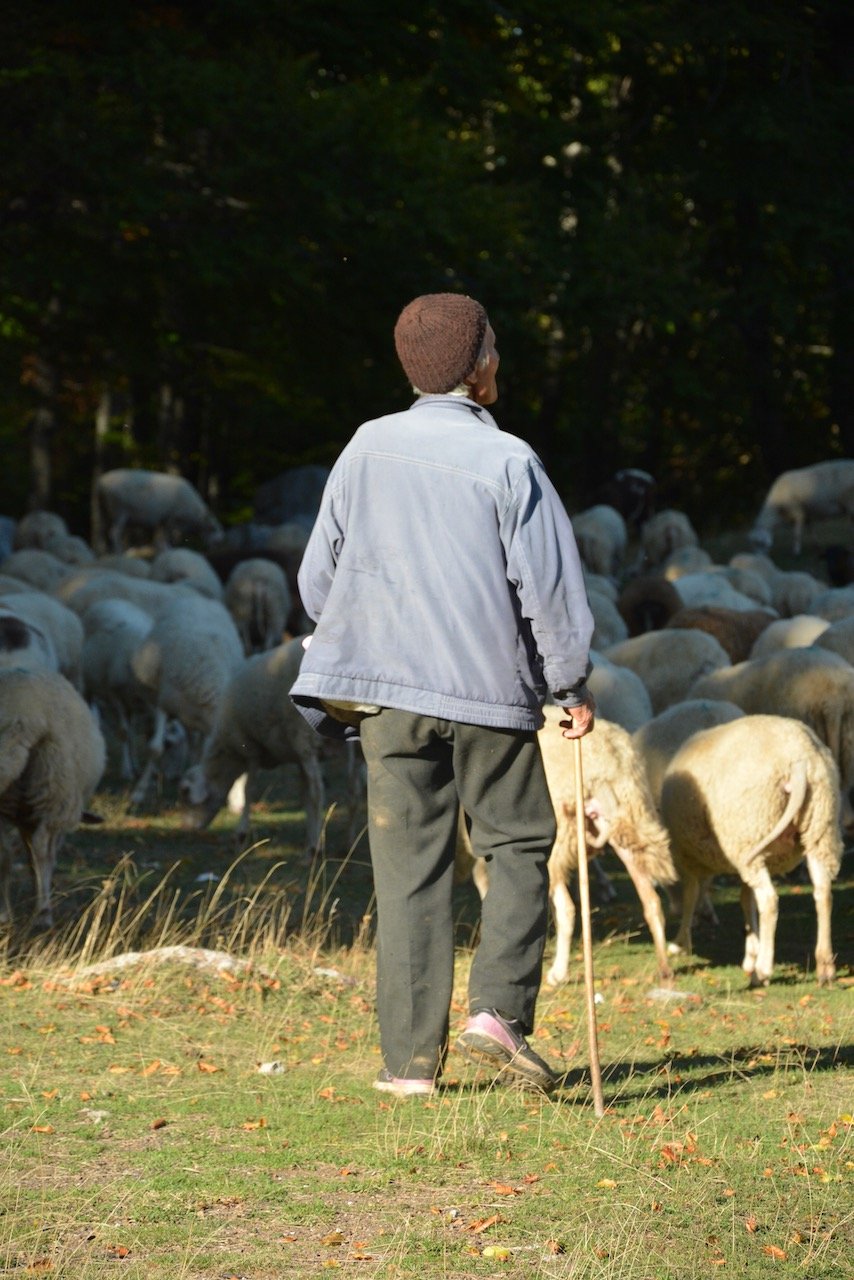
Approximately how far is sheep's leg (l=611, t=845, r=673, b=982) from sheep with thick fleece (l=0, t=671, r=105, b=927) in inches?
100

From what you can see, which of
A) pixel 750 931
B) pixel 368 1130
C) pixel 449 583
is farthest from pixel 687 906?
pixel 449 583

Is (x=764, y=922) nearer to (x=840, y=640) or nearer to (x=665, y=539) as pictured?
(x=840, y=640)

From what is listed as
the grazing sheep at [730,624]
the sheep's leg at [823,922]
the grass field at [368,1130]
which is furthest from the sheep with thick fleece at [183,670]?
the sheep's leg at [823,922]

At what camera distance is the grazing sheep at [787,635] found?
40.9ft

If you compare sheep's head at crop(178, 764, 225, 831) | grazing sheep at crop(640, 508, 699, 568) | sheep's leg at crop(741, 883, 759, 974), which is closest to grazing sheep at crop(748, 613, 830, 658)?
sheep's head at crop(178, 764, 225, 831)

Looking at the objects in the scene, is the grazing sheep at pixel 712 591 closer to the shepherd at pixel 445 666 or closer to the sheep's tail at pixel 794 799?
the sheep's tail at pixel 794 799

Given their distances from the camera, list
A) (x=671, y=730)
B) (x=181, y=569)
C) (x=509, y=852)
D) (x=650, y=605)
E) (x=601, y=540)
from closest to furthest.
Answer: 1. (x=509, y=852)
2. (x=671, y=730)
3. (x=650, y=605)
4. (x=181, y=569)
5. (x=601, y=540)

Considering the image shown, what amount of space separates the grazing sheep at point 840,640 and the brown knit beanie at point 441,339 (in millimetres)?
7170

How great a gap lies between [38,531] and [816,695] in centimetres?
1625

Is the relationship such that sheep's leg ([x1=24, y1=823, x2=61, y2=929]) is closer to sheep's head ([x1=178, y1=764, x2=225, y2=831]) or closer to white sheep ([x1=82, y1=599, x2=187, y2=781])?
sheep's head ([x1=178, y1=764, x2=225, y2=831])

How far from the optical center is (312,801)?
418 inches

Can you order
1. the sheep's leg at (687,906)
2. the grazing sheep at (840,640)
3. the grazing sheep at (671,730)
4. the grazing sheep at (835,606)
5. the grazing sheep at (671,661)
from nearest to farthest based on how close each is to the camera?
the sheep's leg at (687,906), the grazing sheep at (671,730), the grazing sheep at (840,640), the grazing sheep at (671,661), the grazing sheep at (835,606)

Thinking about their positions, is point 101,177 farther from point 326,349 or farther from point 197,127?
point 326,349

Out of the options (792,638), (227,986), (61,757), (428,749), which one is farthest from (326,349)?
(428,749)
